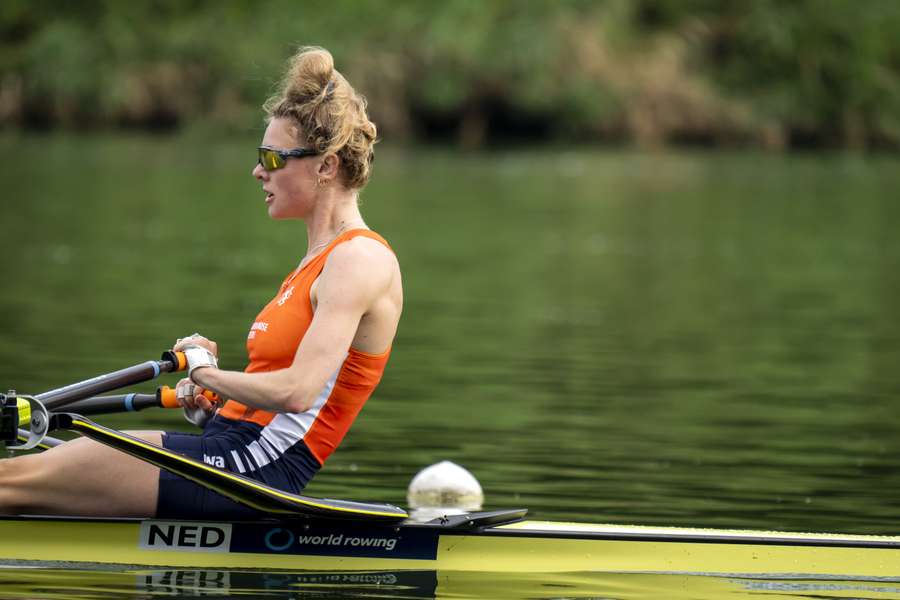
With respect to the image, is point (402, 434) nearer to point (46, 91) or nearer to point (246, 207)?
point (246, 207)

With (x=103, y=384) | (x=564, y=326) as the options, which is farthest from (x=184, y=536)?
(x=564, y=326)

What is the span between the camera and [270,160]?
605cm

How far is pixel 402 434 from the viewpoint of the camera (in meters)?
10.6

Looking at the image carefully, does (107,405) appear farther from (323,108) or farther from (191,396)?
(323,108)

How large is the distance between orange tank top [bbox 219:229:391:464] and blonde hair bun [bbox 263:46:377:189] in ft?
0.96

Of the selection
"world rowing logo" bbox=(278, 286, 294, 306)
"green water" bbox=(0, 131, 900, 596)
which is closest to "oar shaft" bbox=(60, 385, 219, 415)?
"world rowing logo" bbox=(278, 286, 294, 306)

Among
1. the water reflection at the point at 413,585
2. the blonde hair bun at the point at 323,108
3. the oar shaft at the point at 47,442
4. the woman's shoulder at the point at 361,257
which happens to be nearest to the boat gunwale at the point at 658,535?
the water reflection at the point at 413,585

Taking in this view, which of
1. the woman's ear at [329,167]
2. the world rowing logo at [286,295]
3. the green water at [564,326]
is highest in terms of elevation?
the green water at [564,326]

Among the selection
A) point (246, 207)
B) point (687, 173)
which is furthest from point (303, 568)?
point (687, 173)

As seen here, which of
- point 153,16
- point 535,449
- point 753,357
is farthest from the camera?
point 153,16

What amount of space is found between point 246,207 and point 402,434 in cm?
2032

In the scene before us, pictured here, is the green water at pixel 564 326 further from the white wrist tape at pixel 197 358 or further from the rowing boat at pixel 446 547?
the white wrist tape at pixel 197 358

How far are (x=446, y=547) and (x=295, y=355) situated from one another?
1.05 meters

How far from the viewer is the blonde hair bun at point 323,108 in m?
5.94
